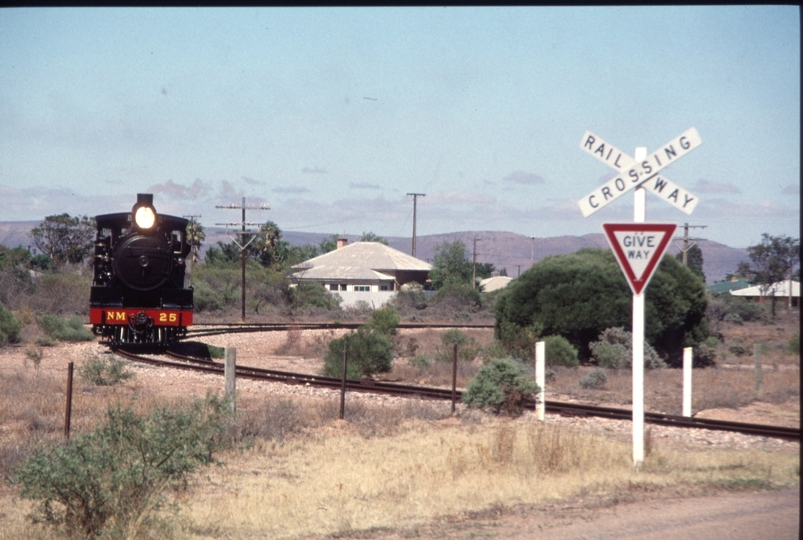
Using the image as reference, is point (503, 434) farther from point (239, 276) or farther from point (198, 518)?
point (239, 276)

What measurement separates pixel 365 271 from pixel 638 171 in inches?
3131

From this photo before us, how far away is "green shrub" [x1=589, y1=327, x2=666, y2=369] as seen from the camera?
77.4 feet

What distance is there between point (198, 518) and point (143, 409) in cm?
588

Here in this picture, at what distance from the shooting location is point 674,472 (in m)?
8.88

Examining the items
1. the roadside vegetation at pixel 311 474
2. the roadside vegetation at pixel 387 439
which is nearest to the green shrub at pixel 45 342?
the roadside vegetation at pixel 387 439

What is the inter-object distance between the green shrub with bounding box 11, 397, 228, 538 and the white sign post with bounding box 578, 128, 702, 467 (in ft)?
15.3

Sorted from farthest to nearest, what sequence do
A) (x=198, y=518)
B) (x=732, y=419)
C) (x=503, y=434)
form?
1. (x=732, y=419)
2. (x=503, y=434)
3. (x=198, y=518)

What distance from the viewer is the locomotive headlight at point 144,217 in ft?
74.3

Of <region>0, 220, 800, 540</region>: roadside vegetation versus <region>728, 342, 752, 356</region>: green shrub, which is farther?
<region>728, 342, 752, 356</region>: green shrub

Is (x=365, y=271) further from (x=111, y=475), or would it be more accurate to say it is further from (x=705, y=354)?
(x=111, y=475)

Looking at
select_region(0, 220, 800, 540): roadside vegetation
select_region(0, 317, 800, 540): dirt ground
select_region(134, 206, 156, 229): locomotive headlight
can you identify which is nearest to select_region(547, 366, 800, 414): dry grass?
select_region(0, 220, 800, 540): roadside vegetation

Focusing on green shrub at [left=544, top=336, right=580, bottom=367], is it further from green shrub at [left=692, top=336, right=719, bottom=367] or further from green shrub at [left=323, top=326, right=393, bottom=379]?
green shrub at [left=692, top=336, right=719, bottom=367]

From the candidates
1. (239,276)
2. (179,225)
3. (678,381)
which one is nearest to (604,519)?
(678,381)

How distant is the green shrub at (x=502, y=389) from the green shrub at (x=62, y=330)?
19.0 meters
